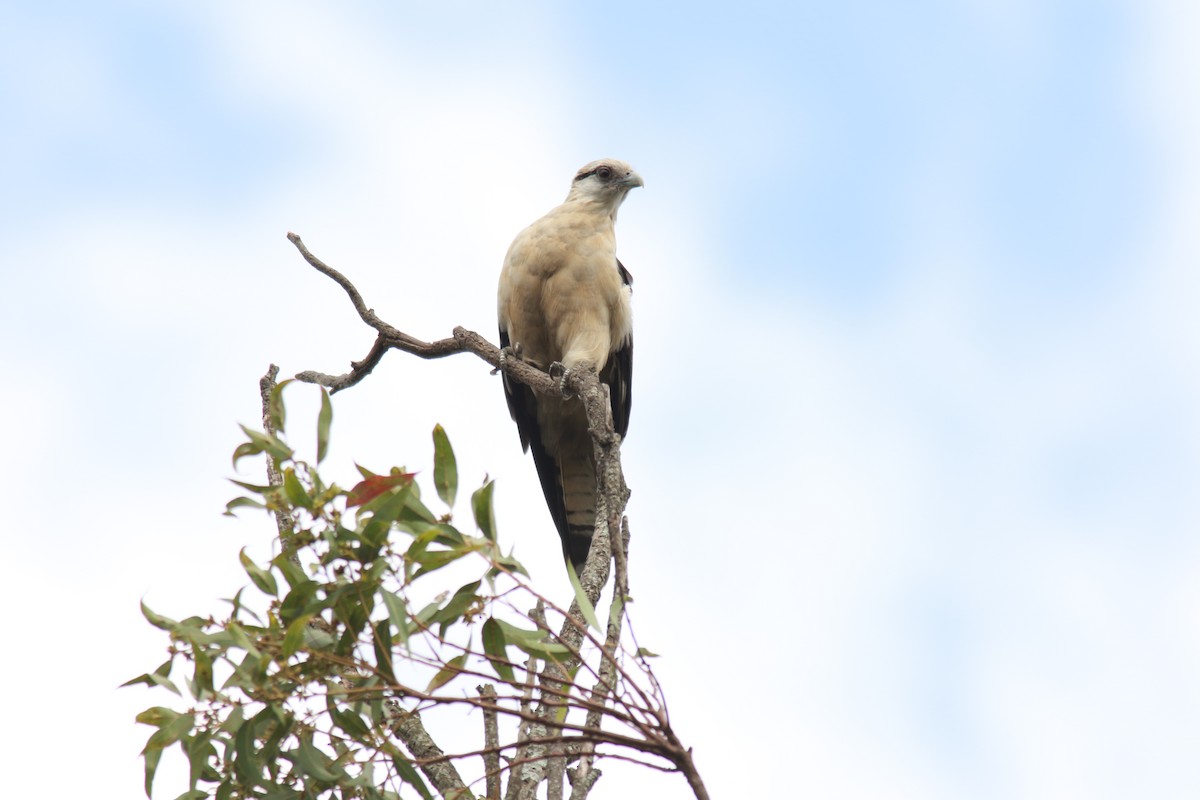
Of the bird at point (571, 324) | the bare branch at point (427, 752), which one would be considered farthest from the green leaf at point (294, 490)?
the bird at point (571, 324)

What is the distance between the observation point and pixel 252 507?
2596 millimetres

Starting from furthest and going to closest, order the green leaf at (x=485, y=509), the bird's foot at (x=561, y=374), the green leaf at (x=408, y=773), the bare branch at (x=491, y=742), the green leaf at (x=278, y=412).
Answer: the bird's foot at (x=561, y=374) → the bare branch at (x=491, y=742) → the green leaf at (x=278, y=412) → the green leaf at (x=408, y=773) → the green leaf at (x=485, y=509)

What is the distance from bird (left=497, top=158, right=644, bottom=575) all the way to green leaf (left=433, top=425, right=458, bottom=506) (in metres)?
3.32

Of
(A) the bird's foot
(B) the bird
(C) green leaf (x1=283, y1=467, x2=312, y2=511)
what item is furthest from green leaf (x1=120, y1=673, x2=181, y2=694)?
(B) the bird

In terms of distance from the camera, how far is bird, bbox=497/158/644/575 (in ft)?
20.2

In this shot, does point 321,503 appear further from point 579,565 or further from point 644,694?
point 579,565

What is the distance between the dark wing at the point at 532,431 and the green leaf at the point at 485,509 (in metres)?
4.05

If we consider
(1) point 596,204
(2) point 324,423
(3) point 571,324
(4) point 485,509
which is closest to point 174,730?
(2) point 324,423

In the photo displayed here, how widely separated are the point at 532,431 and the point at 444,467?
4161mm

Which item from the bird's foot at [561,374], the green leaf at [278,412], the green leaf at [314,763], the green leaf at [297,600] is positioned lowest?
the green leaf at [314,763]

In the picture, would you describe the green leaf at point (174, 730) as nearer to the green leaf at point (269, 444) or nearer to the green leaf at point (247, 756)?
the green leaf at point (247, 756)

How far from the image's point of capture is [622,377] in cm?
670

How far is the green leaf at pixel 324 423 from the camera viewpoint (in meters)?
2.55

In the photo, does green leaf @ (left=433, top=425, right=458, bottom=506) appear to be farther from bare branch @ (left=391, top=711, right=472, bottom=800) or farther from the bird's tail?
the bird's tail
